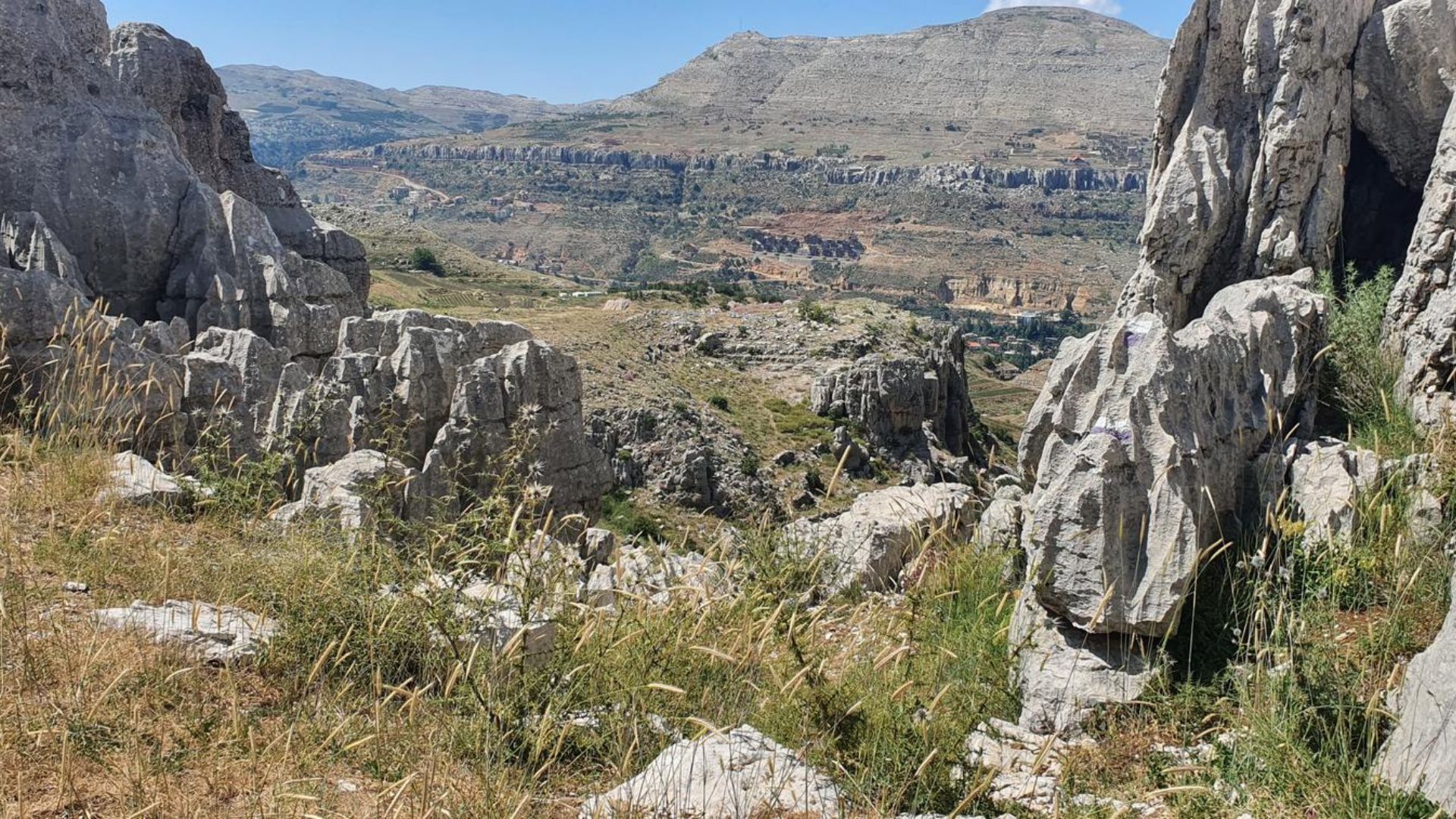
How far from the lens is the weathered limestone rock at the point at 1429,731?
3.68m

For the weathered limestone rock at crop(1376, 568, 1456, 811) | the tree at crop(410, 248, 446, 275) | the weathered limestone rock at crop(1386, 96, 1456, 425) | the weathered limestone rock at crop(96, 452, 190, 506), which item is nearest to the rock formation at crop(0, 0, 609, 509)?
the weathered limestone rock at crop(96, 452, 190, 506)

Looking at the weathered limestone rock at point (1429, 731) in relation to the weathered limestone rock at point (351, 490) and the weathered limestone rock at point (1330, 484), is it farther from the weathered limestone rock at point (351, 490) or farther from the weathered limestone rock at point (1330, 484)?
the weathered limestone rock at point (351, 490)

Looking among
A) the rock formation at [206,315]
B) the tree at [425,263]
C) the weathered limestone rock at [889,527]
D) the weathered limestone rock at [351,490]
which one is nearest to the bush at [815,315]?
the rock formation at [206,315]

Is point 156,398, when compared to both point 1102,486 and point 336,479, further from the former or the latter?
point 1102,486

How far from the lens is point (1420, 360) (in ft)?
24.5

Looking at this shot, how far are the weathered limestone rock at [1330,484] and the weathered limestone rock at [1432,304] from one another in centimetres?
112

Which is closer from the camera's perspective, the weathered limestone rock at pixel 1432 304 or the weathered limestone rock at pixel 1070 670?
the weathered limestone rock at pixel 1070 670

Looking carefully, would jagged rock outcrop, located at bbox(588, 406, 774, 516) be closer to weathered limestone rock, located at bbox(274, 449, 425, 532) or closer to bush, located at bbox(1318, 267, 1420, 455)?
weathered limestone rock, located at bbox(274, 449, 425, 532)

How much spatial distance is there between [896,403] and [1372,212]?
34979 millimetres

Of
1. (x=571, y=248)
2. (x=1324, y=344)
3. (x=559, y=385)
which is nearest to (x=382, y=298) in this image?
(x=559, y=385)

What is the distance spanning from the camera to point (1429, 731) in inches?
151

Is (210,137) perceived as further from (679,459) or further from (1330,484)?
(1330,484)

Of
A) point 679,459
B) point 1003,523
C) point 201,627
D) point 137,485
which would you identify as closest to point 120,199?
point 137,485

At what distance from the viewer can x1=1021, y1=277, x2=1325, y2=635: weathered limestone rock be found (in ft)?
17.0
